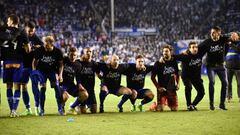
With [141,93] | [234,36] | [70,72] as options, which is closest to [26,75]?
[70,72]

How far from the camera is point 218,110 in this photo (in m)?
11.5

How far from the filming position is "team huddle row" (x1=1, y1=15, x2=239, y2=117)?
34.9 feet

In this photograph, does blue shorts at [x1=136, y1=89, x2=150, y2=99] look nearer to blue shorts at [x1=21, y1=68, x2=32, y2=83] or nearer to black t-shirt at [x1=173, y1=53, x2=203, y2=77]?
black t-shirt at [x1=173, y1=53, x2=203, y2=77]

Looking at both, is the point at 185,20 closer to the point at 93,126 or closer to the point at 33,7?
the point at 33,7

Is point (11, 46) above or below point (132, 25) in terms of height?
below

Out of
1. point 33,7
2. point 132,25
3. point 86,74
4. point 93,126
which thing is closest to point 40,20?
point 33,7

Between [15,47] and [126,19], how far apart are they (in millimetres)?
31037

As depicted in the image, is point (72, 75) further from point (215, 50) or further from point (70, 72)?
point (215, 50)

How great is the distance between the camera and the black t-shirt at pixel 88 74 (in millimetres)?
11688

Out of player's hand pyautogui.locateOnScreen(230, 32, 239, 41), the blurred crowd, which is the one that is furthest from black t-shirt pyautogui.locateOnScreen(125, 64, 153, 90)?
the blurred crowd

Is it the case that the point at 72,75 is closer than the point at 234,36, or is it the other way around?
the point at 234,36

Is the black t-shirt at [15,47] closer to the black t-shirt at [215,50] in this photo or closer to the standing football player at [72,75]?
the standing football player at [72,75]

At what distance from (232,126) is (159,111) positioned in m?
3.15

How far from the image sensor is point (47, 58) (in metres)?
10.9
